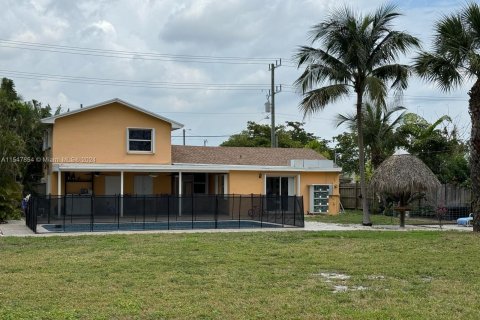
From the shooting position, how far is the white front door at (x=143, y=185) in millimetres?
33591

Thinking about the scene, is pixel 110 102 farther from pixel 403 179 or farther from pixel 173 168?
pixel 403 179

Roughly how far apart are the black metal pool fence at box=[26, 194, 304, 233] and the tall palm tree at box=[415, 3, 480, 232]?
6.51 m

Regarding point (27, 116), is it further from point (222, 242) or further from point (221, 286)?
point (221, 286)

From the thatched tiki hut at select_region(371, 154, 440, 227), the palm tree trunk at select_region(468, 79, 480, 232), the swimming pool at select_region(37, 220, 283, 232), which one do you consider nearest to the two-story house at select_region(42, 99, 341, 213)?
the swimming pool at select_region(37, 220, 283, 232)

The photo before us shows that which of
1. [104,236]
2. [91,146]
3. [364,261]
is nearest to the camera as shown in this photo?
[364,261]

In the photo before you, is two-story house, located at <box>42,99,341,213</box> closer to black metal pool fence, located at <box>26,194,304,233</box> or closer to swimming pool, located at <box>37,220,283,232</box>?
black metal pool fence, located at <box>26,194,304,233</box>

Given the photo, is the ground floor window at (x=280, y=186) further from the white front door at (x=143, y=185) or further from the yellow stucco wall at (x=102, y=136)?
the white front door at (x=143, y=185)

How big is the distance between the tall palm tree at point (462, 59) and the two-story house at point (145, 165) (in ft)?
44.4

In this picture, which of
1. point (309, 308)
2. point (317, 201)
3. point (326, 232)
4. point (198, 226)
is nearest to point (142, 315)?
point (309, 308)

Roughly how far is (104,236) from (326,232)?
7266 mm

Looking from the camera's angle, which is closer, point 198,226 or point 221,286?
point 221,286

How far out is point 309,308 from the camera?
8.38m

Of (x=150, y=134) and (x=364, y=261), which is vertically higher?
(x=150, y=134)

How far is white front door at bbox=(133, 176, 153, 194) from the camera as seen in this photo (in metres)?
33.6
